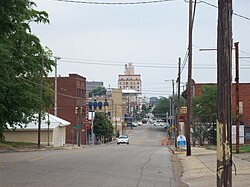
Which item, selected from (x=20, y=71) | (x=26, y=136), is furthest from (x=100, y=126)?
(x=20, y=71)

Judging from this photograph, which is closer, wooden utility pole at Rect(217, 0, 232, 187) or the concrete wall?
wooden utility pole at Rect(217, 0, 232, 187)

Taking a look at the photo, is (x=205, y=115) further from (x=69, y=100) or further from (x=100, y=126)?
(x=100, y=126)

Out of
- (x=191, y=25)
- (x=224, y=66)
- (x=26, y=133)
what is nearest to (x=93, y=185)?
(x=224, y=66)

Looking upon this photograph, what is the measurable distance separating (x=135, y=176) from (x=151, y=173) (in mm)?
1664

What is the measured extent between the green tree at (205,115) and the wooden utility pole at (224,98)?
138ft

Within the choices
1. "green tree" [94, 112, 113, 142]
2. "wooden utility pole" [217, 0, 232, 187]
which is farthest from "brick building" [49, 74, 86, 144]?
"wooden utility pole" [217, 0, 232, 187]

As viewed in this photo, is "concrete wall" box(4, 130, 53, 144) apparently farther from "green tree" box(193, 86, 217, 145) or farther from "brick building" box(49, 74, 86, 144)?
"brick building" box(49, 74, 86, 144)

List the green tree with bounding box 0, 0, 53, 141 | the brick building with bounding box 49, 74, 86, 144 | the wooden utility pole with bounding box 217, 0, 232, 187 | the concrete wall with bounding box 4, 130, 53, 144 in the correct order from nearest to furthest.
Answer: the wooden utility pole with bounding box 217, 0, 232, 187, the green tree with bounding box 0, 0, 53, 141, the concrete wall with bounding box 4, 130, 53, 144, the brick building with bounding box 49, 74, 86, 144

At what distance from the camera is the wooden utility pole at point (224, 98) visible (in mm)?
10062

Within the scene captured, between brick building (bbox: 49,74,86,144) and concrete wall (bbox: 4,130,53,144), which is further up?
brick building (bbox: 49,74,86,144)

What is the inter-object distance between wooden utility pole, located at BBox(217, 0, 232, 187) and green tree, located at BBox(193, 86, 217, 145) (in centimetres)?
4206

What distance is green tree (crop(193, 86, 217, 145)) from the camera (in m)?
52.1

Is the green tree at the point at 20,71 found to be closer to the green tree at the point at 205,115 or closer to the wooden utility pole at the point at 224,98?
the green tree at the point at 205,115

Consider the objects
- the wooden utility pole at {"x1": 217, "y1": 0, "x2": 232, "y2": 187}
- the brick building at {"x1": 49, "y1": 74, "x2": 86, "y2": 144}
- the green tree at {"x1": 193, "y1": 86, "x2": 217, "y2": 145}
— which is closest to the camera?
the wooden utility pole at {"x1": 217, "y1": 0, "x2": 232, "y2": 187}
